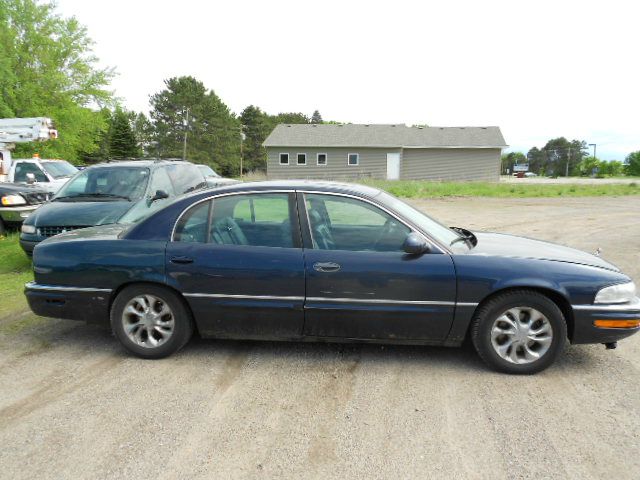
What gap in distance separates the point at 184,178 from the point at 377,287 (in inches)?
242

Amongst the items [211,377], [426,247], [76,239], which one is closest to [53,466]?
[211,377]

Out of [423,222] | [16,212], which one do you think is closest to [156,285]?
[423,222]

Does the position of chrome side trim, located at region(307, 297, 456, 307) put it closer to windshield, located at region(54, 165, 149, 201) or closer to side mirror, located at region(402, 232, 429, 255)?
side mirror, located at region(402, 232, 429, 255)

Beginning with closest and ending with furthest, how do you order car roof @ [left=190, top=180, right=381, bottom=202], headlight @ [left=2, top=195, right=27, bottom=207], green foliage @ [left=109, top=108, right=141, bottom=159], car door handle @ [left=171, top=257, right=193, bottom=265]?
car door handle @ [left=171, top=257, right=193, bottom=265], car roof @ [left=190, top=180, right=381, bottom=202], headlight @ [left=2, top=195, right=27, bottom=207], green foliage @ [left=109, top=108, right=141, bottom=159]

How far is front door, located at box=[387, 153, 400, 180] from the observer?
138 feet

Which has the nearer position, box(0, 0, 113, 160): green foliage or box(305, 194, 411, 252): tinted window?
box(305, 194, 411, 252): tinted window

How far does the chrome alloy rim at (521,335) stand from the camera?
3.98 meters

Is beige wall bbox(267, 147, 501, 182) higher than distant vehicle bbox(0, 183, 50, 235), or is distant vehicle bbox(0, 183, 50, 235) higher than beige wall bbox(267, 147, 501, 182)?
beige wall bbox(267, 147, 501, 182)

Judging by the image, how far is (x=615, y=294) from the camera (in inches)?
156

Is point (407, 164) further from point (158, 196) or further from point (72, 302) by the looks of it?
point (72, 302)

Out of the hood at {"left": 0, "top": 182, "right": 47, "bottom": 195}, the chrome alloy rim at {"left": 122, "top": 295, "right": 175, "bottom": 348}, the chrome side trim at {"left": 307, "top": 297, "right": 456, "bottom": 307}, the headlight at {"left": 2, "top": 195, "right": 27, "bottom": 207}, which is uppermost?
the hood at {"left": 0, "top": 182, "right": 47, "bottom": 195}

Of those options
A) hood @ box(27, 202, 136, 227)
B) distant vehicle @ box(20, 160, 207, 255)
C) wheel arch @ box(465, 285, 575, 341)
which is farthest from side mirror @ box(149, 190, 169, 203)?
wheel arch @ box(465, 285, 575, 341)

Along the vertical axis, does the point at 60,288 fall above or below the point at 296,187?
below

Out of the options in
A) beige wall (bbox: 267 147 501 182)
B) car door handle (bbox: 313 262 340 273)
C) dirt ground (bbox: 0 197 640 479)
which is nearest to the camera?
dirt ground (bbox: 0 197 640 479)
